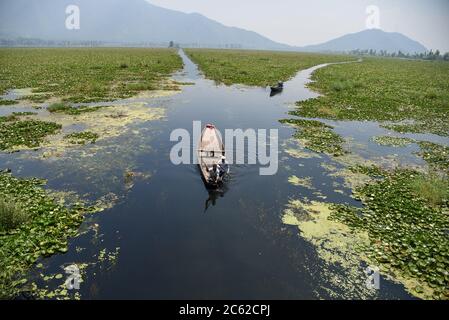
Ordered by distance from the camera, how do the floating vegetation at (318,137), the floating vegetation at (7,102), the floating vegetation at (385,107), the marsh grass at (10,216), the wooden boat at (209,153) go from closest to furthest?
the marsh grass at (10,216) → the wooden boat at (209,153) → the floating vegetation at (318,137) → the floating vegetation at (7,102) → the floating vegetation at (385,107)

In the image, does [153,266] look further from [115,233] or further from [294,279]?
[294,279]

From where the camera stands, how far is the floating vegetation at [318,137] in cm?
2012

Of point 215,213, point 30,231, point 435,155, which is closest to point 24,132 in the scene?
point 30,231

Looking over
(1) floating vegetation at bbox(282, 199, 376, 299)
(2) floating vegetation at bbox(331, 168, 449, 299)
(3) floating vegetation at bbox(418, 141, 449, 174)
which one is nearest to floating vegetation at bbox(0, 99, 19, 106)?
(1) floating vegetation at bbox(282, 199, 376, 299)

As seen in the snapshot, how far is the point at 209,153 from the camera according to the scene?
54.3ft

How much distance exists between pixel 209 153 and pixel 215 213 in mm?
4534

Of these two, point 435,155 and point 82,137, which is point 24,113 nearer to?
point 82,137

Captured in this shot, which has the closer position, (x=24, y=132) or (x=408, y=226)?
(x=408, y=226)

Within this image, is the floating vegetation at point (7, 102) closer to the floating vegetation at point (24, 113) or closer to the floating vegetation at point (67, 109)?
the floating vegetation at point (24, 113)

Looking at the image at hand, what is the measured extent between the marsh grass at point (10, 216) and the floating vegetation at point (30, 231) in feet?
0.16

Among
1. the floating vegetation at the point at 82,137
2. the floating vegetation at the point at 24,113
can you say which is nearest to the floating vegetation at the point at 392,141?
the floating vegetation at the point at 82,137

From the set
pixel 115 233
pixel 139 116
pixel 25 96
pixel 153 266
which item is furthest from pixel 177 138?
pixel 25 96

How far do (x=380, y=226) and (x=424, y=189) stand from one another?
14.1 feet

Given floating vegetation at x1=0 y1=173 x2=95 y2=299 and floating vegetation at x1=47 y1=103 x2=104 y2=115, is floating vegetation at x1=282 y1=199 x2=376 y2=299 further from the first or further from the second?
floating vegetation at x1=47 y1=103 x2=104 y2=115
